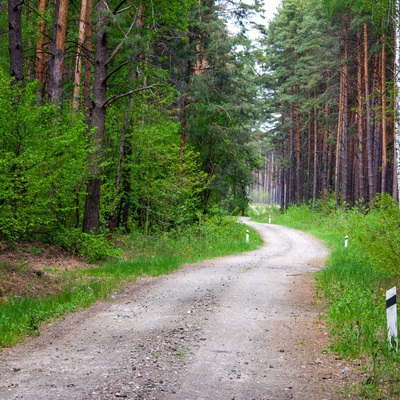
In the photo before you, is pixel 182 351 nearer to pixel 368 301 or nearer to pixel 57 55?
pixel 368 301

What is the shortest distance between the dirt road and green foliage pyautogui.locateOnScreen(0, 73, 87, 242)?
299 cm

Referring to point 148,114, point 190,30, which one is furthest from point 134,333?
point 190,30

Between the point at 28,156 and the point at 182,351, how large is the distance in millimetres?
6119

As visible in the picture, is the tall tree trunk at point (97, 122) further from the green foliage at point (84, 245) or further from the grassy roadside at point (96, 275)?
the grassy roadside at point (96, 275)

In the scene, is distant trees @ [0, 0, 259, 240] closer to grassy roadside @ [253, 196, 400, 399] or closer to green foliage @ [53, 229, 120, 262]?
green foliage @ [53, 229, 120, 262]

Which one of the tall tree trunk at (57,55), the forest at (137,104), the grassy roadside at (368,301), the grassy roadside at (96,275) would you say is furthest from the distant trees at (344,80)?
the tall tree trunk at (57,55)

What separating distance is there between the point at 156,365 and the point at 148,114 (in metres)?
15.9

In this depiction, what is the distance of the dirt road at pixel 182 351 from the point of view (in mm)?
5098

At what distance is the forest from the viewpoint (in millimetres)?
11555

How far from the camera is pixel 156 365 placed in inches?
231

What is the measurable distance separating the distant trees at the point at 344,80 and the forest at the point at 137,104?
0.22 meters

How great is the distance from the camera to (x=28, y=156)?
10.5m

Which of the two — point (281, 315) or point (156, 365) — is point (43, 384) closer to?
point (156, 365)

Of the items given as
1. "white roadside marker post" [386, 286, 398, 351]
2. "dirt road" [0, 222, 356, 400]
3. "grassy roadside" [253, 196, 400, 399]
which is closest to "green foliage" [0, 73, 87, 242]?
"dirt road" [0, 222, 356, 400]
